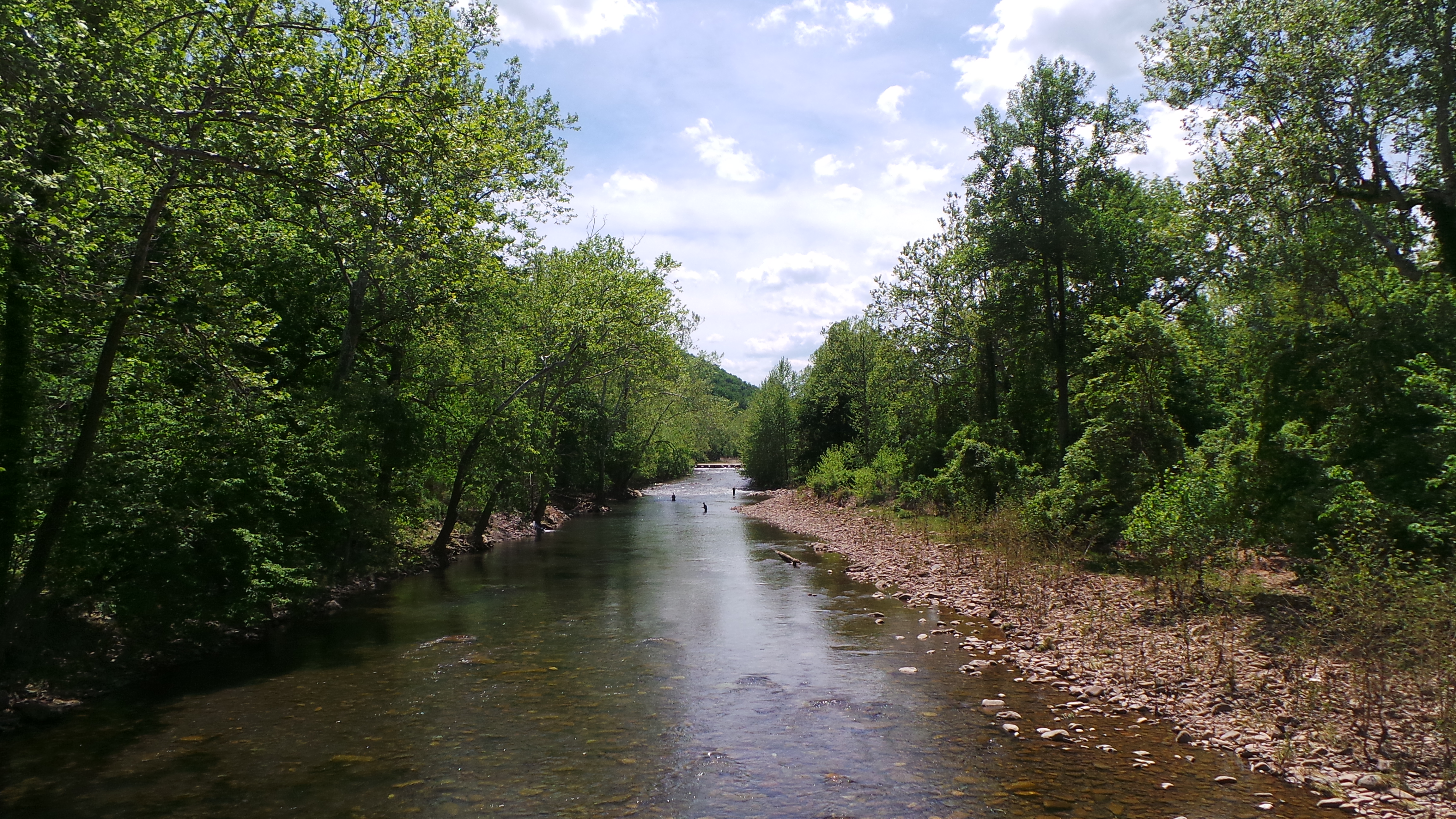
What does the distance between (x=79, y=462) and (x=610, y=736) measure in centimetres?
808

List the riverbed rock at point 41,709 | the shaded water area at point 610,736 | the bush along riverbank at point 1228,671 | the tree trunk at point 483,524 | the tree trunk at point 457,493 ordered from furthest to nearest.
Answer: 1. the tree trunk at point 483,524
2. the tree trunk at point 457,493
3. the riverbed rock at point 41,709
4. the shaded water area at point 610,736
5. the bush along riverbank at point 1228,671

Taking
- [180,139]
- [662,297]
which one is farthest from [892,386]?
[180,139]

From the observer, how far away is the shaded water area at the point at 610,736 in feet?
24.5

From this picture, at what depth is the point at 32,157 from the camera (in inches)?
345

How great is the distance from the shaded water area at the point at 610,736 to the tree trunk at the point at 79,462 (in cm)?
168

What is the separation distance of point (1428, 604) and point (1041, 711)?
4263 millimetres

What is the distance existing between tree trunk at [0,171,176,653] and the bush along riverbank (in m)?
12.9

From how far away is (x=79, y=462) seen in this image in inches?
398

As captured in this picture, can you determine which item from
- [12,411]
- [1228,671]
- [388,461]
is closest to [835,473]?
[388,461]

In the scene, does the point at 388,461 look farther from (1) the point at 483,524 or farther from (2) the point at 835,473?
(2) the point at 835,473

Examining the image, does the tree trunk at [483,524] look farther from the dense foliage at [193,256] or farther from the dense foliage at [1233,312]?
the dense foliage at [1233,312]

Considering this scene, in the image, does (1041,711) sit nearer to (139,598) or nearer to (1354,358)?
(1354,358)

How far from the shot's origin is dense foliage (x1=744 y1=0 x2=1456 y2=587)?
1212cm

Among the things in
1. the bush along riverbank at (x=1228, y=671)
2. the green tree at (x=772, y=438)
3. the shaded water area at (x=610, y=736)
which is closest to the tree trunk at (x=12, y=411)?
the shaded water area at (x=610, y=736)
